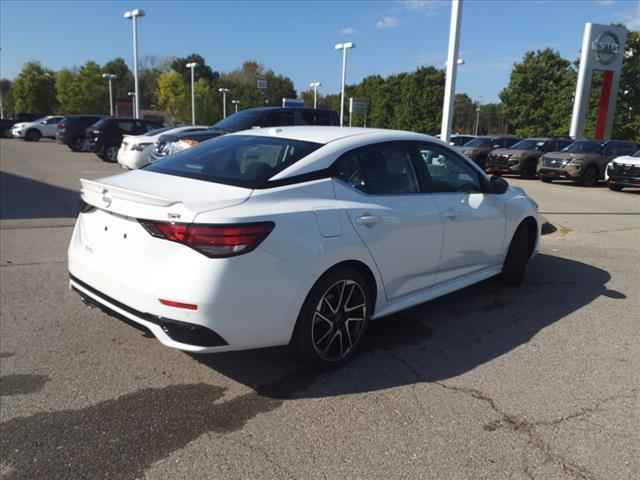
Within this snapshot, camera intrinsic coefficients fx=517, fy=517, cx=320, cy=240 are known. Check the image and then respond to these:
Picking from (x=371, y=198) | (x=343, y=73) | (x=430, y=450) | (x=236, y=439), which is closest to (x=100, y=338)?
(x=236, y=439)

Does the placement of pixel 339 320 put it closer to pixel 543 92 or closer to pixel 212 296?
pixel 212 296

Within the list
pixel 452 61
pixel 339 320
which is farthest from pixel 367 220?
pixel 452 61

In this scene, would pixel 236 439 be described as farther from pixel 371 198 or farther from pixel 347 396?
pixel 371 198

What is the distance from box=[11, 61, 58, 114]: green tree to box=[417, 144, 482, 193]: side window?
256 ft

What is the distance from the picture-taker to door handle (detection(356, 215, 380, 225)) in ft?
11.4

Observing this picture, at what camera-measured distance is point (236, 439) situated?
281 centimetres

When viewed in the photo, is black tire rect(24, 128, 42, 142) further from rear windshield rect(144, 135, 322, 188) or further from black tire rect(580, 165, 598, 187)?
rear windshield rect(144, 135, 322, 188)

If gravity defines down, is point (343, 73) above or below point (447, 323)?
above

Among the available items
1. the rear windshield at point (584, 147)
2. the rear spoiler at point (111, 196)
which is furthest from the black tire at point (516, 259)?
the rear windshield at point (584, 147)

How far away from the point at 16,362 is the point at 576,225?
9.40 m

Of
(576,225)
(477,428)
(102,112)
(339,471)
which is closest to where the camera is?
(339,471)

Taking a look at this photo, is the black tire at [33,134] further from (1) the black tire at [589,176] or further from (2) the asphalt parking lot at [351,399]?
(2) the asphalt parking lot at [351,399]

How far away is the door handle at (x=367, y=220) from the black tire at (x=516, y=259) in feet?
7.53

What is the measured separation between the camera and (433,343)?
4078 millimetres
